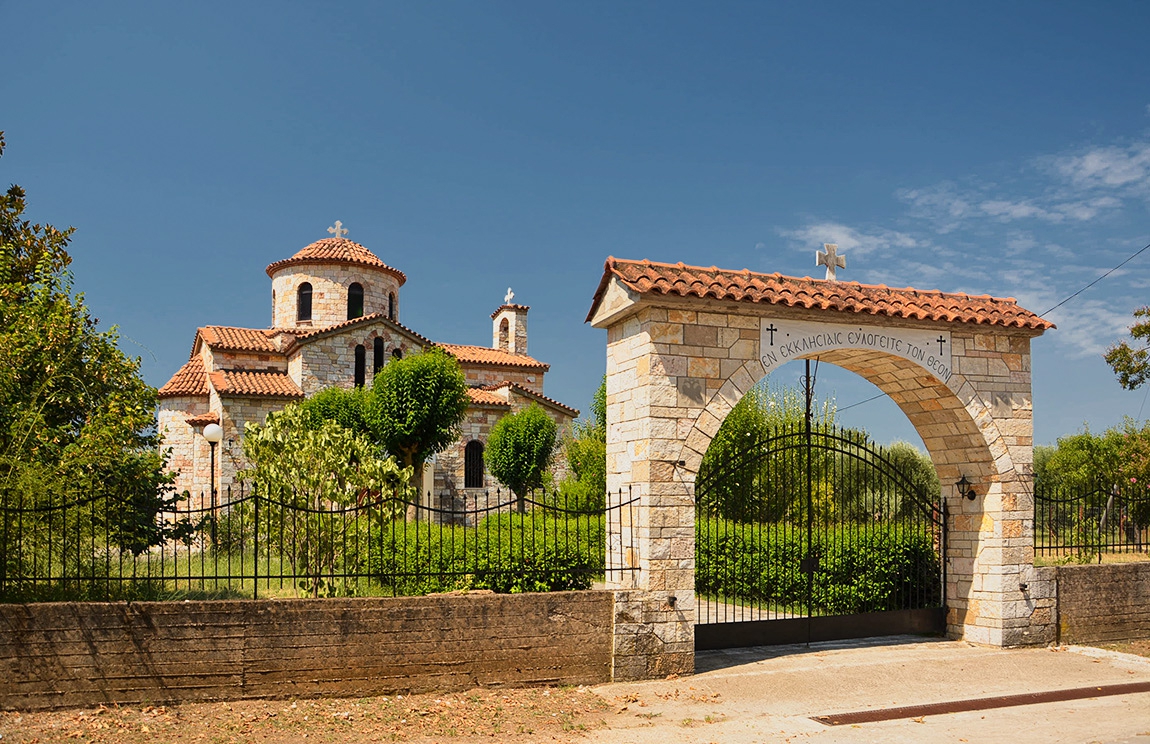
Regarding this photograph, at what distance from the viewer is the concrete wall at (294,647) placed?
23.2 ft

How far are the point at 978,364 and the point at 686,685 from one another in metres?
5.13

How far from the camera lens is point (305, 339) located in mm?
28203

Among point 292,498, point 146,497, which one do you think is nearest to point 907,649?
point 292,498

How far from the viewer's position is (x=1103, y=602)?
10.9m

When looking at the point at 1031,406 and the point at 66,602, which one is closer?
the point at 66,602

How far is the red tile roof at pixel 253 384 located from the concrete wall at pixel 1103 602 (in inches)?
873

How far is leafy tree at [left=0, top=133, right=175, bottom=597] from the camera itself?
7.93 meters

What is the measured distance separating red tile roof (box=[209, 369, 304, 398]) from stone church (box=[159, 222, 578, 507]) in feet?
0.12

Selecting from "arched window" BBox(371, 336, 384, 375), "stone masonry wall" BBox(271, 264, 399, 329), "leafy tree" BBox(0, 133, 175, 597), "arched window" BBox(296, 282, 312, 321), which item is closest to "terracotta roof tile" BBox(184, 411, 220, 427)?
"arched window" BBox(371, 336, 384, 375)

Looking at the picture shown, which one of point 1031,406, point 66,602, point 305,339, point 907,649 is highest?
point 305,339

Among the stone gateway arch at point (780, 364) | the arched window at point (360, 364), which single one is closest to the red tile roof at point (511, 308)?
the arched window at point (360, 364)

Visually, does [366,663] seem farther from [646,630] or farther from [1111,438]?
[1111,438]

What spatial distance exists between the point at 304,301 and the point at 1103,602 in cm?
2738

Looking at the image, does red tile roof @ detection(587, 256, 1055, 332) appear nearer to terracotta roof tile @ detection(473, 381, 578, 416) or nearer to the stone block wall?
the stone block wall
